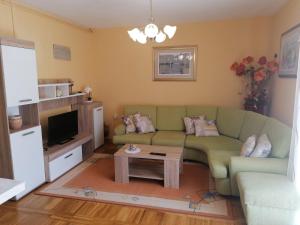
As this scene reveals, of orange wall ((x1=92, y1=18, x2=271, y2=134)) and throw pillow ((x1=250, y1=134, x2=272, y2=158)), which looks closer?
throw pillow ((x1=250, y1=134, x2=272, y2=158))

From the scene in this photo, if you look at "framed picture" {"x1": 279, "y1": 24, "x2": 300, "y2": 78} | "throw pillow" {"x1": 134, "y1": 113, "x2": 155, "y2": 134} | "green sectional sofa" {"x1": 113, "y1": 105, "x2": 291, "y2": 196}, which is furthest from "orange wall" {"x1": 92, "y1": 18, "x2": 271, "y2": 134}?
"framed picture" {"x1": 279, "y1": 24, "x2": 300, "y2": 78}

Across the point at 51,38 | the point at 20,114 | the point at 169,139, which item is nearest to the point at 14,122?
the point at 20,114

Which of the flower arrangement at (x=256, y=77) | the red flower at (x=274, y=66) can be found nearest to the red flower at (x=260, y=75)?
the flower arrangement at (x=256, y=77)

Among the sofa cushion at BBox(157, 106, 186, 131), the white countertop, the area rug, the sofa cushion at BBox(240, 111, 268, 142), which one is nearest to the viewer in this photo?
the white countertop

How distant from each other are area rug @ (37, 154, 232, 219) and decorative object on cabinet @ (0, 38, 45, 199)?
0.38 m

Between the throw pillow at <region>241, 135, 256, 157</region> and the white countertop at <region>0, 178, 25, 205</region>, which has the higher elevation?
the white countertop at <region>0, 178, 25, 205</region>

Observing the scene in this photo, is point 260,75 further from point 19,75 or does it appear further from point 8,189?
point 8,189

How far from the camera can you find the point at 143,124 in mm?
4168

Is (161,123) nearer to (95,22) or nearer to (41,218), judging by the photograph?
(95,22)

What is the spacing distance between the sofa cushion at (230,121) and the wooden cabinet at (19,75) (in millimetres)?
3012

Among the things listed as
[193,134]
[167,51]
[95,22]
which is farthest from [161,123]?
[95,22]

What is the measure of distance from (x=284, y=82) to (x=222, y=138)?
4.10 ft

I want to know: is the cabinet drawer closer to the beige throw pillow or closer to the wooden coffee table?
the wooden coffee table

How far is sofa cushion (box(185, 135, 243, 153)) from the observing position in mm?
3368
